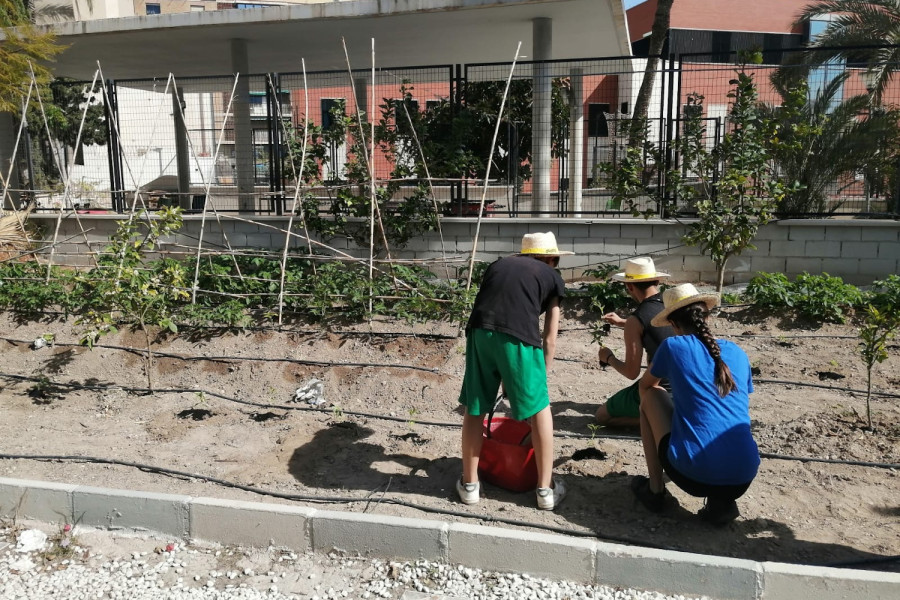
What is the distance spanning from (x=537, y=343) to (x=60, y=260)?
9510 millimetres

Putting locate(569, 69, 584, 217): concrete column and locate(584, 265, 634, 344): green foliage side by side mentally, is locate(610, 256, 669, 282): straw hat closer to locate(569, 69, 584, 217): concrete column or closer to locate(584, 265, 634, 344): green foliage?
locate(584, 265, 634, 344): green foliage

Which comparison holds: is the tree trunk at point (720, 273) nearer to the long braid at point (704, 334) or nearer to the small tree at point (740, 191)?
the small tree at point (740, 191)

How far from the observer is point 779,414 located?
18.3 feet

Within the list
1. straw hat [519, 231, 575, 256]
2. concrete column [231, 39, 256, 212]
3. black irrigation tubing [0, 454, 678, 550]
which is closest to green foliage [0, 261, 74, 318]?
concrete column [231, 39, 256, 212]

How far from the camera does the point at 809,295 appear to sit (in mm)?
7707

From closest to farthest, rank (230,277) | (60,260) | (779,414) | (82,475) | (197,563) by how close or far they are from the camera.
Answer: (197,563) → (82,475) → (779,414) → (230,277) → (60,260)

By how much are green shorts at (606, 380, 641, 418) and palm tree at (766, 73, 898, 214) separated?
16.5 feet

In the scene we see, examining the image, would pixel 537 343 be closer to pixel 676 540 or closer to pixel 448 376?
pixel 676 540

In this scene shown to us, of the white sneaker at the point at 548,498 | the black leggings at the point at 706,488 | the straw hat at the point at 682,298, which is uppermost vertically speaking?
the straw hat at the point at 682,298

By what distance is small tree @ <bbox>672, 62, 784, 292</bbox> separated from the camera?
8203mm

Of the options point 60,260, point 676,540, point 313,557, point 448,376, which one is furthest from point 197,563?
point 60,260

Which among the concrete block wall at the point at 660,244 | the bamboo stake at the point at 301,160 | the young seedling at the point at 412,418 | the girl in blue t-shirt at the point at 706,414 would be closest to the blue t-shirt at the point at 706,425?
the girl in blue t-shirt at the point at 706,414

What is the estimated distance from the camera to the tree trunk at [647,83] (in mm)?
9344

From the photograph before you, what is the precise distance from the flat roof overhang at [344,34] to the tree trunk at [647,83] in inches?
25.2
